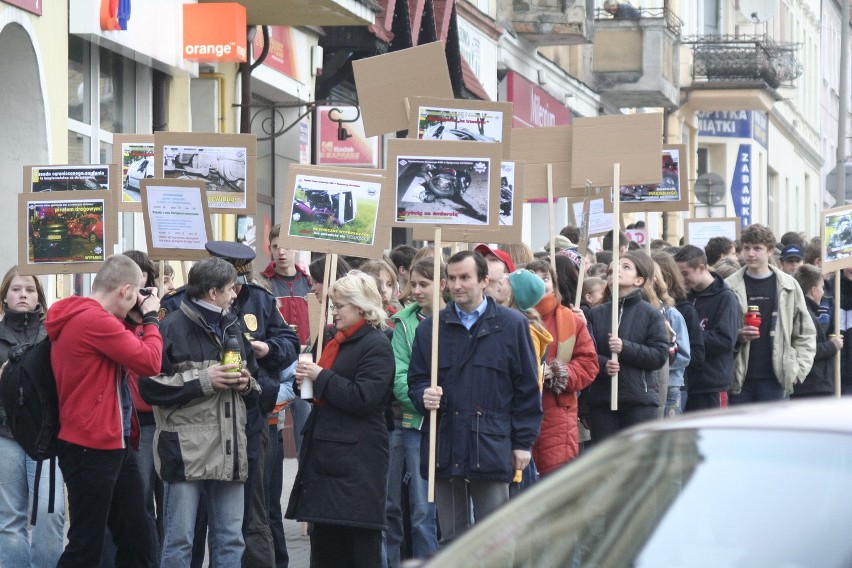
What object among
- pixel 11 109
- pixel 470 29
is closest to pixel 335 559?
pixel 11 109

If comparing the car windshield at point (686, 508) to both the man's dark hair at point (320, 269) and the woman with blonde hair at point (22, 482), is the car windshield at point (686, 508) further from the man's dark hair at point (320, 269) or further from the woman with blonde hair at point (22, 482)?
the man's dark hair at point (320, 269)

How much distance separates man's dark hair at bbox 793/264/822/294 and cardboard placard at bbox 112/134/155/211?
5.18 metres

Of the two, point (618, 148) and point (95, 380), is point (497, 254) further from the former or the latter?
point (95, 380)

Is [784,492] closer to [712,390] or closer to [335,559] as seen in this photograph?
[335,559]

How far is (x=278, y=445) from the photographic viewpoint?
921 cm

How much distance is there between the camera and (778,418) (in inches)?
149

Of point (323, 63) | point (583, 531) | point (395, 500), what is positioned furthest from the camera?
point (323, 63)

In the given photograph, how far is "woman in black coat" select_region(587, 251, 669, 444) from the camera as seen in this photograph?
9273mm

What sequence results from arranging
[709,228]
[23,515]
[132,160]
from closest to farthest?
1. [23,515]
2. [132,160]
3. [709,228]

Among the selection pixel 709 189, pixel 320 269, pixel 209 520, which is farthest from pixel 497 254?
pixel 709 189

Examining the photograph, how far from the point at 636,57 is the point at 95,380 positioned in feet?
79.3

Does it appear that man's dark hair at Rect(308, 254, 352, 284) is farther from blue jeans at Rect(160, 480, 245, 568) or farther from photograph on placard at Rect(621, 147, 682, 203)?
photograph on placard at Rect(621, 147, 682, 203)

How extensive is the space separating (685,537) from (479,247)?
5.32 m

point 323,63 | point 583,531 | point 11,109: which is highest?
point 323,63
